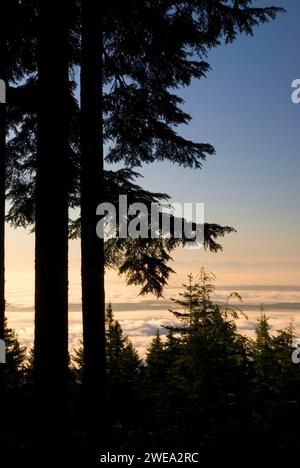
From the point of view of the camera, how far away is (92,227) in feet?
30.1

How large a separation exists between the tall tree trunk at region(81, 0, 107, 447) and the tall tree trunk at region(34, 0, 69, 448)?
7.04ft

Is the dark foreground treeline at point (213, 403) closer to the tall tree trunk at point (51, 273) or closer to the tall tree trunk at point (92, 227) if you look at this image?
the tall tree trunk at point (92, 227)

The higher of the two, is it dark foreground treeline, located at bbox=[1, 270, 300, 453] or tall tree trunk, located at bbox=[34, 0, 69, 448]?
tall tree trunk, located at bbox=[34, 0, 69, 448]

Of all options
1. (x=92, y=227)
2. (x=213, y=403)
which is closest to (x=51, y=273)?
(x=92, y=227)

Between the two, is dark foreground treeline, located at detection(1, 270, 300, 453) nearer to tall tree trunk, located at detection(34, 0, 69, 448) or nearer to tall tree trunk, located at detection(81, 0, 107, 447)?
tall tree trunk, located at detection(81, 0, 107, 447)

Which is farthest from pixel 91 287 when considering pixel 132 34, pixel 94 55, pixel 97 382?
pixel 132 34

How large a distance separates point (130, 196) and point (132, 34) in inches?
123

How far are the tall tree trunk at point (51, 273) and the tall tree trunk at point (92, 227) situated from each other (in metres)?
2.15

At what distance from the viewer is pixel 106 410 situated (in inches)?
356

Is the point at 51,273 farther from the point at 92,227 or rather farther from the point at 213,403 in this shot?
the point at 213,403

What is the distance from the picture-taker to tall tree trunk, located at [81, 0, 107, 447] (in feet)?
29.5

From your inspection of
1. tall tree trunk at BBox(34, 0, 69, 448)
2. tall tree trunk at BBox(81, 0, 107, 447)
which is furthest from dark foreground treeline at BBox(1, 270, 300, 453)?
tall tree trunk at BBox(34, 0, 69, 448)

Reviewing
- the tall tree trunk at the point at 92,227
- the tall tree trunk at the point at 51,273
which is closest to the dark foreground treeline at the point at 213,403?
the tall tree trunk at the point at 92,227

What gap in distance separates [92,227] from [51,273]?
8.41 feet
